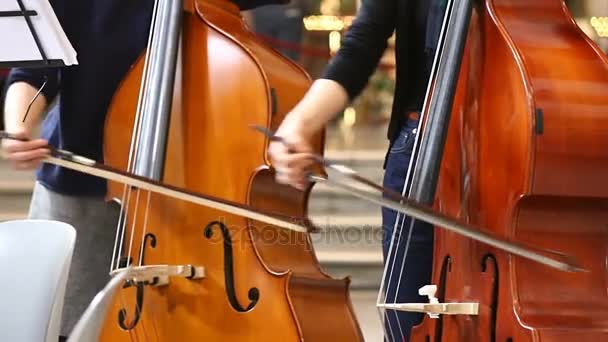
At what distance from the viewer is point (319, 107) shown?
1267 mm

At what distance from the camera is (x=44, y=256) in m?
1.29

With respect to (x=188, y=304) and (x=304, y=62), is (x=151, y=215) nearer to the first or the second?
(x=188, y=304)

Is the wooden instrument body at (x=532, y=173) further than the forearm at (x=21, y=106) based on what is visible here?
No

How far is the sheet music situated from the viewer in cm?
131

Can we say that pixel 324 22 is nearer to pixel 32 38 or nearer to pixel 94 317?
pixel 32 38

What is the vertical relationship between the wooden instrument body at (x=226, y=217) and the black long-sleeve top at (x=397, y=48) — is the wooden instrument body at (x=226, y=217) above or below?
below

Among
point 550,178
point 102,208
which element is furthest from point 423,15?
point 102,208

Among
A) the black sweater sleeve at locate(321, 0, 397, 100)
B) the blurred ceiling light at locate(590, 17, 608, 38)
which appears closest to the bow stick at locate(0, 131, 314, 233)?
the black sweater sleeve at locate(321, 0, 397, 100)

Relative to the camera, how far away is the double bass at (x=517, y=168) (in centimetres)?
113

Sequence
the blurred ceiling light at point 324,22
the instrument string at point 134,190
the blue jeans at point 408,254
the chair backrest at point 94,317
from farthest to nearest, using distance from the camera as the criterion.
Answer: the blurred ceiling light at point 324,22 → the instrument string at point 134,190 → the blue jeans at point 408,254 → the chair backrest at point 94,317

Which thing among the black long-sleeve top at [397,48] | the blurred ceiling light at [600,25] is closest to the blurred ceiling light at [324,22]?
the blurred ceiling light at [600,25]

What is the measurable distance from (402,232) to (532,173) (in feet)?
1.02

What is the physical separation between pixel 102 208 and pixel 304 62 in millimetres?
4751

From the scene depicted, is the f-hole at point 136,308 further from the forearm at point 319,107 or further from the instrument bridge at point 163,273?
the forearm at point 319,107
